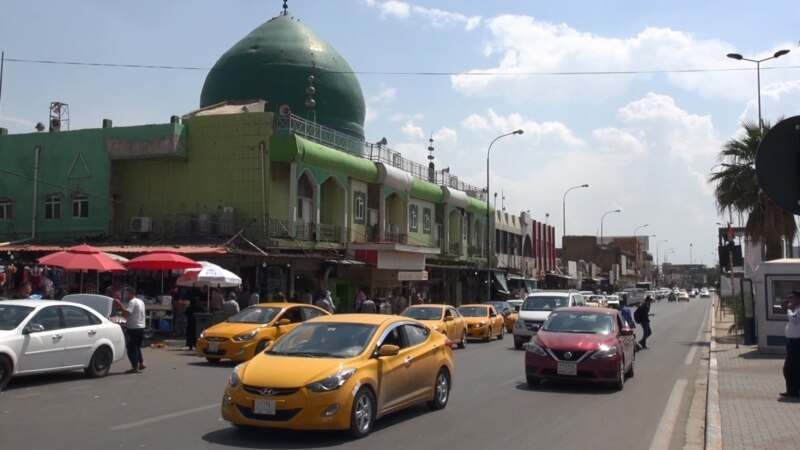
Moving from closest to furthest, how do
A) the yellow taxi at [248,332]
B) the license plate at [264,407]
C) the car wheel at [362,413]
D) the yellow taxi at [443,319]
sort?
1. the license plate at [264,407]
2. the car wheel at [362,413]
3. the yellow taxi at [248,332]
4. the yellow taxi at [443,319]

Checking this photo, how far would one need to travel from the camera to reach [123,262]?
2466 centimetres

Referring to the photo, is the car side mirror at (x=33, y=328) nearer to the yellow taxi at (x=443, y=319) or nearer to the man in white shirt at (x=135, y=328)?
the man in white shirt at (x=135, y=328)

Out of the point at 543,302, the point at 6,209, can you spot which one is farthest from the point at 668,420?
the point at 6,209

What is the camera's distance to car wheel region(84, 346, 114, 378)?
15102mm

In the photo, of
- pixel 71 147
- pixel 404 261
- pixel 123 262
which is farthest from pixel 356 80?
pixel 123 262

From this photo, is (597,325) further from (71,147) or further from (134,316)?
(71,147)

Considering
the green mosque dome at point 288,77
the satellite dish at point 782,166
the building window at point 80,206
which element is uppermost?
the green mosque dome at point 288,77

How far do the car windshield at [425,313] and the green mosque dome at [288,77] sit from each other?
14.2m

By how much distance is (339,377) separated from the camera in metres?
9.14

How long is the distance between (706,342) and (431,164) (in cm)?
2349

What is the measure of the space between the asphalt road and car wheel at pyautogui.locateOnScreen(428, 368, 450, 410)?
0.18 meters

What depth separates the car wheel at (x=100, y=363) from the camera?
49.5 ft

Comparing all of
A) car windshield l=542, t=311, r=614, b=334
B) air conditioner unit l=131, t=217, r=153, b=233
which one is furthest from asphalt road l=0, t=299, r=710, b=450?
air conditioner unit l=131, t=217, r=153, b=233

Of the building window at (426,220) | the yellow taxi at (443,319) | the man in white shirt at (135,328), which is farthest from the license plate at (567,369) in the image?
the building window at (426,220)
